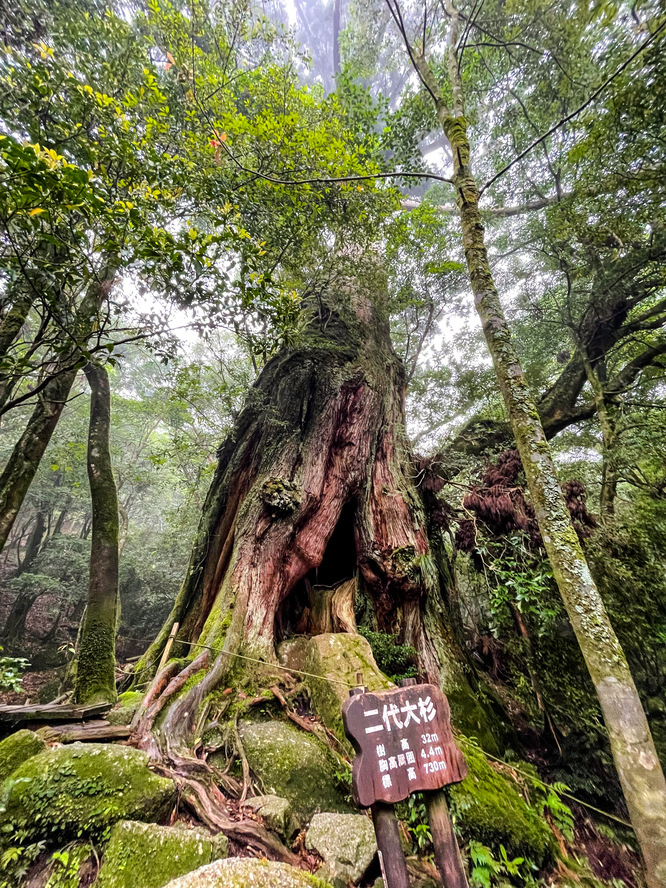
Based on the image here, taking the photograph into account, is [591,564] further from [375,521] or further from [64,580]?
[64,580]

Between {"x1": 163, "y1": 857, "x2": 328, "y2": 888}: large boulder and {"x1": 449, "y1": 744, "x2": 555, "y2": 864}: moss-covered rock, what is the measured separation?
1.52 metres

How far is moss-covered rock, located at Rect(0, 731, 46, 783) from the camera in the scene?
7.89 feet

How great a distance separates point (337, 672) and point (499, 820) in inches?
63.4

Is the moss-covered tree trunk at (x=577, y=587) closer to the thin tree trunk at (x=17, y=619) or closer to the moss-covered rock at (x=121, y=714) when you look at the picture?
the moss-covered rock at (x=121, y=714)

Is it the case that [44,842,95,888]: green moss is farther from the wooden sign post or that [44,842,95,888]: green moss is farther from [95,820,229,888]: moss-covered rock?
the wooden sign post

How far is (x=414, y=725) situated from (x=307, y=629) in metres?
3.34

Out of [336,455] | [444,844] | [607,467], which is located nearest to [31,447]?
[336,455]

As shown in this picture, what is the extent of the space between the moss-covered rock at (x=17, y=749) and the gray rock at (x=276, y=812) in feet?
5.03

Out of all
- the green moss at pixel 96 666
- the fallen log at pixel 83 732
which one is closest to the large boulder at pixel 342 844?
the fallen log at pixel 83 732

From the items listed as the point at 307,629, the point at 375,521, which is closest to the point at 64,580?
the point at 307,629

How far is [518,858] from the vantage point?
2.65 metres

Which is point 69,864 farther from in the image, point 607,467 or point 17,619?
point 17,619

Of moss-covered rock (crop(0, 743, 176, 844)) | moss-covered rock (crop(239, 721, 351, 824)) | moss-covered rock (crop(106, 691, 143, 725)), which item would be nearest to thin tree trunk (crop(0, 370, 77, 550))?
moss-covered rock (crop(106, 691, 143, 725))

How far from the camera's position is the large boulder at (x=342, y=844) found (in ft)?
7.29
